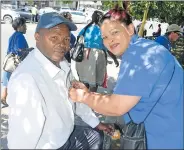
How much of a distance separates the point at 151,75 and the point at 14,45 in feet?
9.42

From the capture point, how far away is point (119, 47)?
1.83 meters

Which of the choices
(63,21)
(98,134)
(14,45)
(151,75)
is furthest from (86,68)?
(151,75)

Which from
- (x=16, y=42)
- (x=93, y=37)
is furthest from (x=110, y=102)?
(x=16, y=42)

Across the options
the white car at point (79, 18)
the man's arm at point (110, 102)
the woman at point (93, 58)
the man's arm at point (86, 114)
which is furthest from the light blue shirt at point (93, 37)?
the white car at point (79, 18)

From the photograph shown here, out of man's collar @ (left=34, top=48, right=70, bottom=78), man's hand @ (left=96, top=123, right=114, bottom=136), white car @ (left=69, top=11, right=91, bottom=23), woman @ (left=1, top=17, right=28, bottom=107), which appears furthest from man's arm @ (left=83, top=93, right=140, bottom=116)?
white car @ (left=69, top=11, right=91, bottom=23)

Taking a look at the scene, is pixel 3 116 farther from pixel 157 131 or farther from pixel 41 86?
pixel 157 131

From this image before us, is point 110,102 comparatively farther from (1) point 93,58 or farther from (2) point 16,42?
(2) point 16,42

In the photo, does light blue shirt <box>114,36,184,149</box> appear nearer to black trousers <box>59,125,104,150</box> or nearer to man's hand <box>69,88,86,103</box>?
man's hand <box>69,88,86,103</box>

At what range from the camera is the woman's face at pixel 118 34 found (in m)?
1.81

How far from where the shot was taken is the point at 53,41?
197 cm

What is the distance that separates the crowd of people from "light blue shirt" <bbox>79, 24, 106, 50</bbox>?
185 cm

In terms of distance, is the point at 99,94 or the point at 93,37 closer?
the point at 99,94

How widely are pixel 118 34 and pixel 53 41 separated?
1.40 feet

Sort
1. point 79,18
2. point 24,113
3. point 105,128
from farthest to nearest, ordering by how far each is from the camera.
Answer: point 79,18
point 105,128
point 24,113
